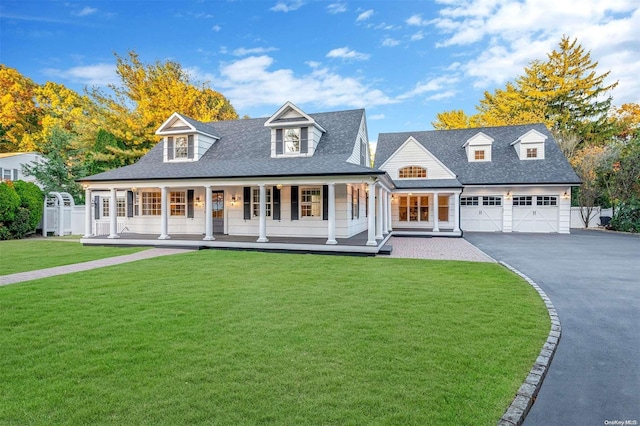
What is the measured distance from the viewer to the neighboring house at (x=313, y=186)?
44.1 ft

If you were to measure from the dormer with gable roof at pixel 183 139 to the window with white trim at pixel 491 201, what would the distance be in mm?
16956

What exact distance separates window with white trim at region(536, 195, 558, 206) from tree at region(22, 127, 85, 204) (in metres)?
30.4

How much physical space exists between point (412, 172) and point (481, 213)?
5312 mm

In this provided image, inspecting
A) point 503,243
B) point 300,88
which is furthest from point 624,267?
point 300,88

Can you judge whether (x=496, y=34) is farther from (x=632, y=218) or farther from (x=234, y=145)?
(x=234, y=145)

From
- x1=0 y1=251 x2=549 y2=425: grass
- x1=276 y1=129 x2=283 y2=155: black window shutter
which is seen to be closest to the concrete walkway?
x1=0 y1=251 x2=549 y2=425: grass

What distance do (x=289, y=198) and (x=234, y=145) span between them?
4831 millimetres

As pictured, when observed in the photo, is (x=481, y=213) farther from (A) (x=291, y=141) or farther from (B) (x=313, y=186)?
(A) (x=291, y=141)

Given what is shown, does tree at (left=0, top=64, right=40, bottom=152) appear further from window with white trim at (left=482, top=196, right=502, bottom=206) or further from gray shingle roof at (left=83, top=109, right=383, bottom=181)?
window with white trim at (left=482, top=196, right=502, bottom=206)

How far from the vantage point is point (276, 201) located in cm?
1510

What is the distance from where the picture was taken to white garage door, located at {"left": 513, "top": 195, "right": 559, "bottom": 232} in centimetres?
2027

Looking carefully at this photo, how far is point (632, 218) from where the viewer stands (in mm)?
20062

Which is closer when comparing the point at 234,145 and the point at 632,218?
the point at 234,145

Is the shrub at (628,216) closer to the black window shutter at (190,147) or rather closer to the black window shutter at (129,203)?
the black window shutter at (190,147)
